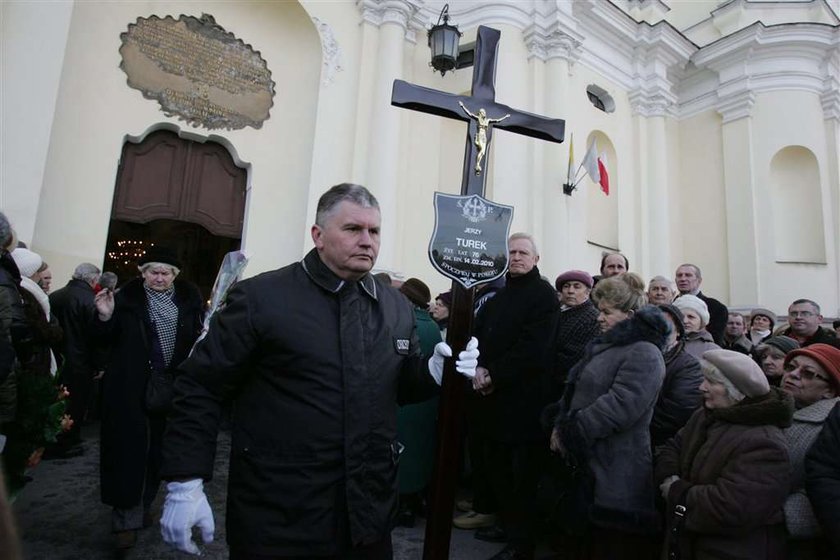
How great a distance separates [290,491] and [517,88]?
9.33 metres

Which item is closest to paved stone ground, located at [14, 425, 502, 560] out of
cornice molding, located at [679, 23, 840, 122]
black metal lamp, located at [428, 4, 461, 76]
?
black metal lamp, located at [428, 4, 461, 76]

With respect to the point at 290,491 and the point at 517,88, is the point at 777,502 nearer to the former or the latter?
the point at 290,491

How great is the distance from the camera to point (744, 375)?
2342 millimetres

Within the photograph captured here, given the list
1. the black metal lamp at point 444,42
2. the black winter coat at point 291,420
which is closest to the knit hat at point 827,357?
the black winter coat at point 291,420

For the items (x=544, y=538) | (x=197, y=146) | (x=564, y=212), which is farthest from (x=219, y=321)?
(x=564, y=212)

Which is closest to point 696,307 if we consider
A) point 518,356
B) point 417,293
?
point 518,356

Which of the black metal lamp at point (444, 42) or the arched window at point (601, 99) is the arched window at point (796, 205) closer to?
the arched window at point (601, 99)

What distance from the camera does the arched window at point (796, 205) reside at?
483 inches

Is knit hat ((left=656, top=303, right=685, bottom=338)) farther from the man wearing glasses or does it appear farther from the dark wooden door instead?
the dark wooden door

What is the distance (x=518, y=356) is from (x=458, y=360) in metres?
1.09

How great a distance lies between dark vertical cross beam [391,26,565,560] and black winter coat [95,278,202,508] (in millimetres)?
1948

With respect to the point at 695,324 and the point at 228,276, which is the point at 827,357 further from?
the point at 228,276

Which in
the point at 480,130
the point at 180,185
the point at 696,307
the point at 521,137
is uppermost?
the point at 521,137

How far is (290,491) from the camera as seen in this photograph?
1797mm
